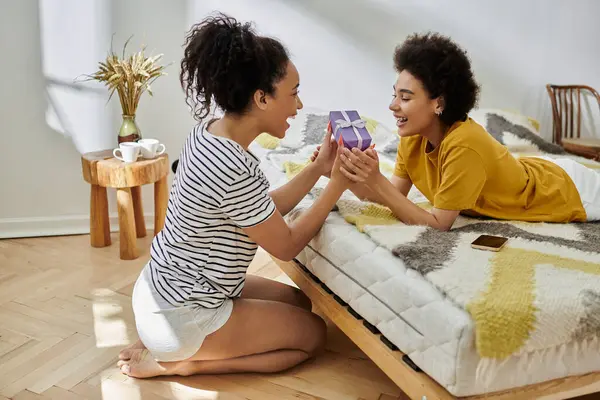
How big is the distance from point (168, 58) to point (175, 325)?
183 cm

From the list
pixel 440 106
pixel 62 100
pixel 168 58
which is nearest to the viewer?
pixel 440 106

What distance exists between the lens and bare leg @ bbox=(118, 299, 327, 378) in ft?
6.28

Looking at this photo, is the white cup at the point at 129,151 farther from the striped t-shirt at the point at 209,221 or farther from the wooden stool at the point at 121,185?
the striped t-shirt at the point at 209,221

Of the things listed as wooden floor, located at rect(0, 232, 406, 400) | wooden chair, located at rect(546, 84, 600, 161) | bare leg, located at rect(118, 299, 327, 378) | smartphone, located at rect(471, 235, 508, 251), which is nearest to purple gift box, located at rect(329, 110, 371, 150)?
smartphone, located at rect(471, 235, 508, 251)

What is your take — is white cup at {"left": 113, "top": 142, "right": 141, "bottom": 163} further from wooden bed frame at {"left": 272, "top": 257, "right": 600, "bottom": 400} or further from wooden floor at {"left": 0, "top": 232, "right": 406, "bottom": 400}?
wooden bed frame at {"left": 272, "top": 257, "right": 600, "bottom": 400}

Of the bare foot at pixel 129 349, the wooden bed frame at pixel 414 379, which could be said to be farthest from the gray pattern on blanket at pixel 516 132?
the bare foot at pixel 129 349

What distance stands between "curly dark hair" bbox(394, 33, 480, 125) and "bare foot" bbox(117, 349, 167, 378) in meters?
1.16

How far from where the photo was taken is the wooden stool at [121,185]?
2.84 metres

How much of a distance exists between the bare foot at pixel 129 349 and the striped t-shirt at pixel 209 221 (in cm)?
26

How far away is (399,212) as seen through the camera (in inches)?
80.7

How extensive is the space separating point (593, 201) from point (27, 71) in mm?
2531

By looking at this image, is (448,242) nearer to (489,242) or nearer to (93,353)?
(489,242)

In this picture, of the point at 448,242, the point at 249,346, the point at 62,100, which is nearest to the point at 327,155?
the point at 448,242

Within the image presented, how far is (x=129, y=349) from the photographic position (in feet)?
6.77
